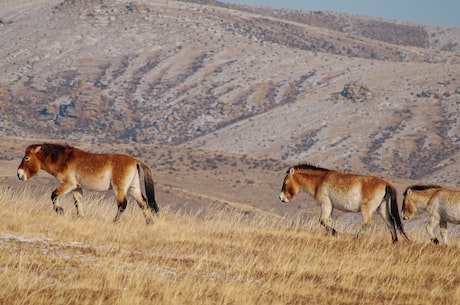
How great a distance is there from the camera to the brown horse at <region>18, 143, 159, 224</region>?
15.3 m

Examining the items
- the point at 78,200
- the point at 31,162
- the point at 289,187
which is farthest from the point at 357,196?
the point at 31,162

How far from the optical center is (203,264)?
37.9ft

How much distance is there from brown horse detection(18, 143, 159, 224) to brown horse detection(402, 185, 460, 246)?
4829mm

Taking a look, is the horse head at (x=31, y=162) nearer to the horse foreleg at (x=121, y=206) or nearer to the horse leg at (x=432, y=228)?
the horse foreleg at (x=121, y=206)

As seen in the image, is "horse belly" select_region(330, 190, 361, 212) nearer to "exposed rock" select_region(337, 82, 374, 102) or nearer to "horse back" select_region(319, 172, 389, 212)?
"horse back" select_region(319, 172, 389, 212)

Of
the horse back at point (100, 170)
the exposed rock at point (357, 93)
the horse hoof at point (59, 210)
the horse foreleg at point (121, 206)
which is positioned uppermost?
the horse back at point (100, 170)

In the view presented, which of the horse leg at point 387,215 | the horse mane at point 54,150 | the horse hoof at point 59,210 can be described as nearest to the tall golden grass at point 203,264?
the horse hoof at point 59,210

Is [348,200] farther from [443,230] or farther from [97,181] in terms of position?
[97,181]

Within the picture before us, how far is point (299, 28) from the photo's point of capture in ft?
623

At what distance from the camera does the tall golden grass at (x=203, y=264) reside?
9.46 m

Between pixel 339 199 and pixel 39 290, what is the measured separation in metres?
7.73

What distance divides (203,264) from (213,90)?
389 ft

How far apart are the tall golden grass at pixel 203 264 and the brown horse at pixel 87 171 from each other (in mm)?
449

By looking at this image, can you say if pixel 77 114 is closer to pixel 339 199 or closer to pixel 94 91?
pixel 94 91
